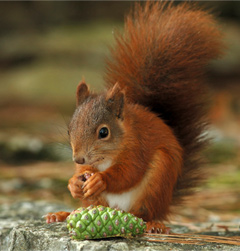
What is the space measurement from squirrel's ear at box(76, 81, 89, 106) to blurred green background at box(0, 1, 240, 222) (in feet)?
5.49

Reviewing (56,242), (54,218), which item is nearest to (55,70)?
(54,218)

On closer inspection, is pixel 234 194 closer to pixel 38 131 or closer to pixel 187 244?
pixel 187 244

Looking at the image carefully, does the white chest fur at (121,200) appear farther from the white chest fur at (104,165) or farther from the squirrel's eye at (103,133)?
the squirrel's eye at (103,133)

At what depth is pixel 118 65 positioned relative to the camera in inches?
68.6

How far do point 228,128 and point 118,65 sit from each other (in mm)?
2651

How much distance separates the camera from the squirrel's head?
4.60ft

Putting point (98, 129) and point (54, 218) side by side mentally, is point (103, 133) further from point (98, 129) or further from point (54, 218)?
point (54, 218)

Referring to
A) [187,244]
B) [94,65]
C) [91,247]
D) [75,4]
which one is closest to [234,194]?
[187,244]

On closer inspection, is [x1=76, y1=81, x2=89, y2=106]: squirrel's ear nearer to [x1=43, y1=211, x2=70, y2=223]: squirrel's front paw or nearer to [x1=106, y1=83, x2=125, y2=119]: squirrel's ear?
[x1=106, y1=83, x2=125, y2=119]: squirrel's ear

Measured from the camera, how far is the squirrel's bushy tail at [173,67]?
5.54ft

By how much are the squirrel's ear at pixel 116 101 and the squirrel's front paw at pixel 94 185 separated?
22 cm

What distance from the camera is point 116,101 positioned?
1490 mm

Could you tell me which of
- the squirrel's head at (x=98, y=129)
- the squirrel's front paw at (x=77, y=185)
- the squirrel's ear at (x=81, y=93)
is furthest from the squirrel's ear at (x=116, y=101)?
the squirrel's front paw at (x=77, y=185)

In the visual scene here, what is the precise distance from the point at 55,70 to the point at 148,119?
4.41 metres
